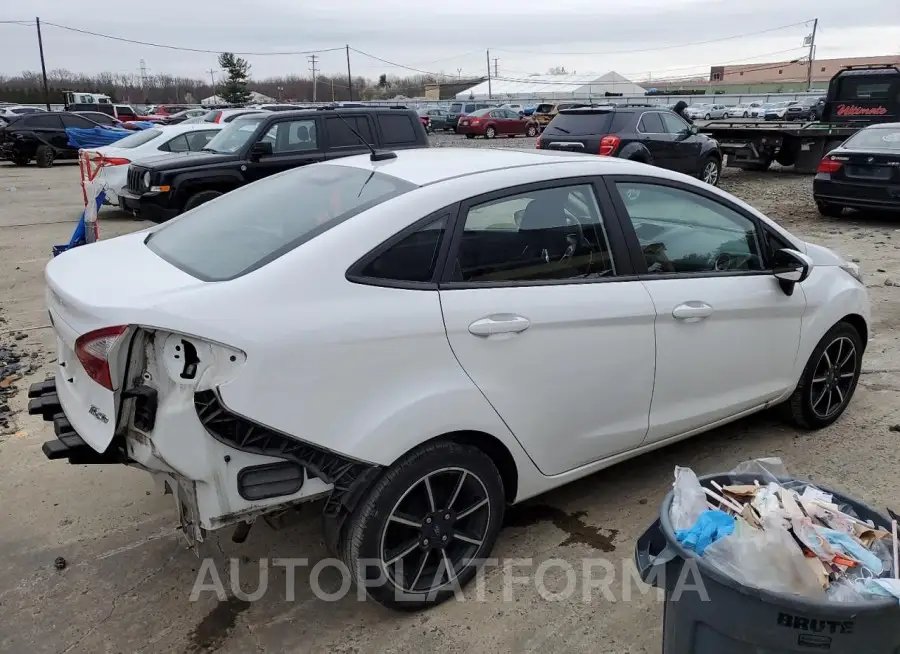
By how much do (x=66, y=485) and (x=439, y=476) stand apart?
2.29m

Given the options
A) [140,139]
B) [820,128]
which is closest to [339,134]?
[140,139]

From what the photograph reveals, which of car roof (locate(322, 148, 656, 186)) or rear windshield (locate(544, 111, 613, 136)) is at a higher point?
rear windshield (locate(544, 111, 613, 136))

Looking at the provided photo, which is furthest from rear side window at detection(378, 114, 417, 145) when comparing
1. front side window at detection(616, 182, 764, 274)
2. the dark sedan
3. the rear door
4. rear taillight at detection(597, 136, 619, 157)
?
front side window at detection(616, 182, 764, 274)

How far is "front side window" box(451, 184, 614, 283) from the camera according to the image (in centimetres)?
288

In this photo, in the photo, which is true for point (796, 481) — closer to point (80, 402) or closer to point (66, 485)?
point (80, 402)

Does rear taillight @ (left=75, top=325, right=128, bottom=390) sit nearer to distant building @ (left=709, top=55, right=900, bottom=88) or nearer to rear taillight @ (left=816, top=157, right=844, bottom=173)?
rear taillight @ (left=816, top=157, right=844, bottom=173)

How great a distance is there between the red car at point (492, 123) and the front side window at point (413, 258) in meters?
30.3

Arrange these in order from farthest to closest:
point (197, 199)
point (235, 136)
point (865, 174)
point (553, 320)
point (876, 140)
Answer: point (876, 140) → point (865, 174) → point (235, 136) → point (197, 199) → point (553, 320)

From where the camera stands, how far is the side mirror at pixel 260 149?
9.87m

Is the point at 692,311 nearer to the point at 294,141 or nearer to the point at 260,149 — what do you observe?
the point at 260,149

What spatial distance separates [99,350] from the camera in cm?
243

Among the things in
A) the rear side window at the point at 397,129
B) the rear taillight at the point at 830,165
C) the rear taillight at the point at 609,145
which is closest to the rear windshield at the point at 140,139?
the rear side window at the point at 397,129

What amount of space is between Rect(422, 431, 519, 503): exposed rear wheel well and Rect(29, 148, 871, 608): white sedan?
1 cm

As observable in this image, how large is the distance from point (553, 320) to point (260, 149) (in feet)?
26.0
